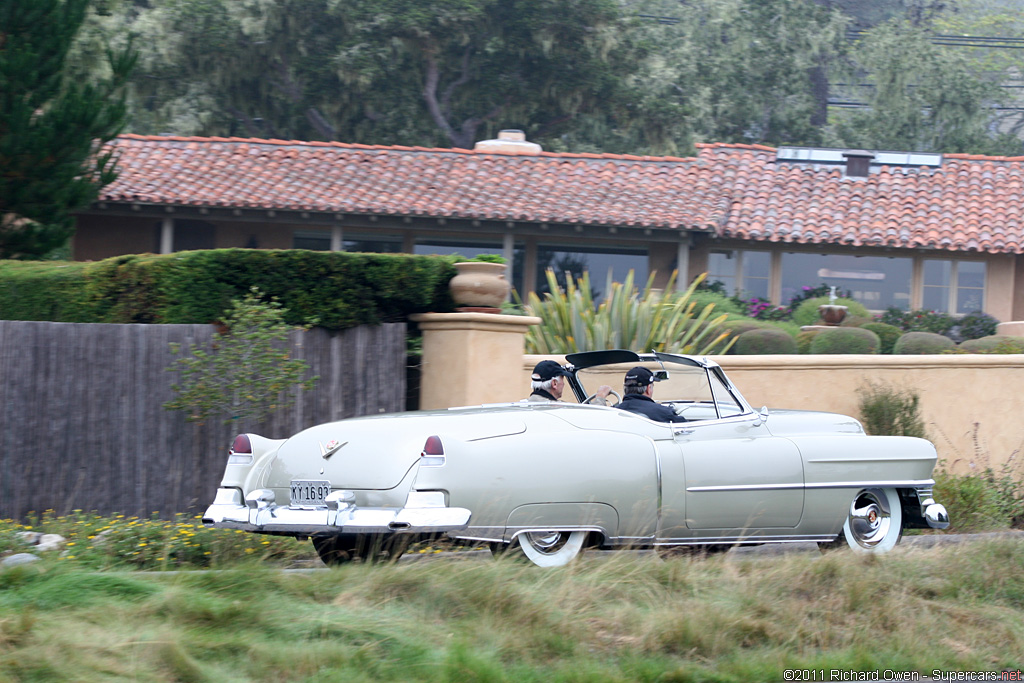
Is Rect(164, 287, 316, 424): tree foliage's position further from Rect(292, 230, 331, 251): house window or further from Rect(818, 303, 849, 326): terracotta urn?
Rect(292, 230, 331, 251): house window

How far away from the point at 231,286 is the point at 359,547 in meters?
Answer: 3.37

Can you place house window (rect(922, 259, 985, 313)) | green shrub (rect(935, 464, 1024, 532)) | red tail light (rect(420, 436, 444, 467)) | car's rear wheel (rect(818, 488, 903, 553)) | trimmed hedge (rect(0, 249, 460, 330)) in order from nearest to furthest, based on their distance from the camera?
red tail light (rect(420, 436, 444, 467))
car's rear wheel (rect(818, 488, 903, 553))
trimmed hedge (rect(0, 249, 460, 330))
green shrub (rect(935, 464, 1024, 532))
house window (rect(922, 259, 985, 313))

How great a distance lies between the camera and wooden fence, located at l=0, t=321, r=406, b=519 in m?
8.01

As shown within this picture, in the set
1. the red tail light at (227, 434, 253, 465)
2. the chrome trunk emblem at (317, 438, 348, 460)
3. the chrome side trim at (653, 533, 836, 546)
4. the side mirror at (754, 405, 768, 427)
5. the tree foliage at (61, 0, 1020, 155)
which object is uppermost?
the tree foliage at (61, 0, 1020, 155)

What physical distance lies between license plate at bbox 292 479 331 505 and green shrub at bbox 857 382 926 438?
21.2 feet

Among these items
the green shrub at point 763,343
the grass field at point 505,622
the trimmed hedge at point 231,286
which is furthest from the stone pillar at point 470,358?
the green shrub at point 763,343

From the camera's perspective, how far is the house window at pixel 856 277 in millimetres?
21375

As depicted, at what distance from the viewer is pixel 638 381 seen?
6.72m

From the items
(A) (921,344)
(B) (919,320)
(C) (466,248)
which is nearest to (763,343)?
(A) (921,344)

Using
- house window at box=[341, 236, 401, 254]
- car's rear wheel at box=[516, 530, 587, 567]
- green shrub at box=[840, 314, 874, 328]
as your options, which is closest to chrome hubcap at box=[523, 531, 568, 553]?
car's rear wheel at box=[516, 530, 587, 567]

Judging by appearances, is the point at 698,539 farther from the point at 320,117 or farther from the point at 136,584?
the point at 320,117

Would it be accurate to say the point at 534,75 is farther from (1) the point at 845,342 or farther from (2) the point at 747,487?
(2) the point at 747,487

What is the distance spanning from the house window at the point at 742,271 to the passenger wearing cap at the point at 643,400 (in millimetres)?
14837

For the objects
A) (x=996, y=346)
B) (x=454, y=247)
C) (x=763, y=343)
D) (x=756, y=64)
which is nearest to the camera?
(x=763, y=343)
